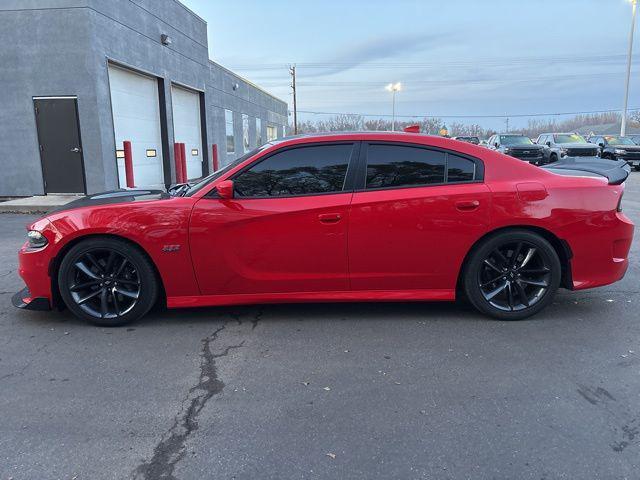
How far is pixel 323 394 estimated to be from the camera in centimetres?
309

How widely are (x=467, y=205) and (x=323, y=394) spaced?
6.41ft

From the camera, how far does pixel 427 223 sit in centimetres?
405

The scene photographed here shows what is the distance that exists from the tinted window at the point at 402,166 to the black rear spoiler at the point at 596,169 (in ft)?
3.94

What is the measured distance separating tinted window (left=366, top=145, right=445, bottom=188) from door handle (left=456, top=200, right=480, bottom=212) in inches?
10.4

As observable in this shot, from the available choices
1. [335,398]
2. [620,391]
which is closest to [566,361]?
[620,391]

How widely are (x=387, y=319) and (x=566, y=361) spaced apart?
4.65 feet

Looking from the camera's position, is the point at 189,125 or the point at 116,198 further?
the point at 189,125

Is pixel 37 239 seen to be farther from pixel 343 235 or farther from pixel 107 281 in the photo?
pixel 343 235

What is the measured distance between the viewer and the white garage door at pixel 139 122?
13109mm

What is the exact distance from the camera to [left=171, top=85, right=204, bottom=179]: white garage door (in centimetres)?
1716

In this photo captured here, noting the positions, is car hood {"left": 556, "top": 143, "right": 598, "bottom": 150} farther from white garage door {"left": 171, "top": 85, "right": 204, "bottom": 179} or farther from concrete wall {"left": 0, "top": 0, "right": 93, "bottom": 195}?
concrete wall {"left": 0, "top": 0, "right": 93, "bottom": 195}

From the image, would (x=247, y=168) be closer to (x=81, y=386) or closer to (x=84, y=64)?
(x=81, y=386)

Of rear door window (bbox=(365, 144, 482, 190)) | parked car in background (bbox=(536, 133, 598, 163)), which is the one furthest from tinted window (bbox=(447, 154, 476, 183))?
parked car in background (bbox=(536, 133, 598, 163))

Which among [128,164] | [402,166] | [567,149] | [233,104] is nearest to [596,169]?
[402,166]
